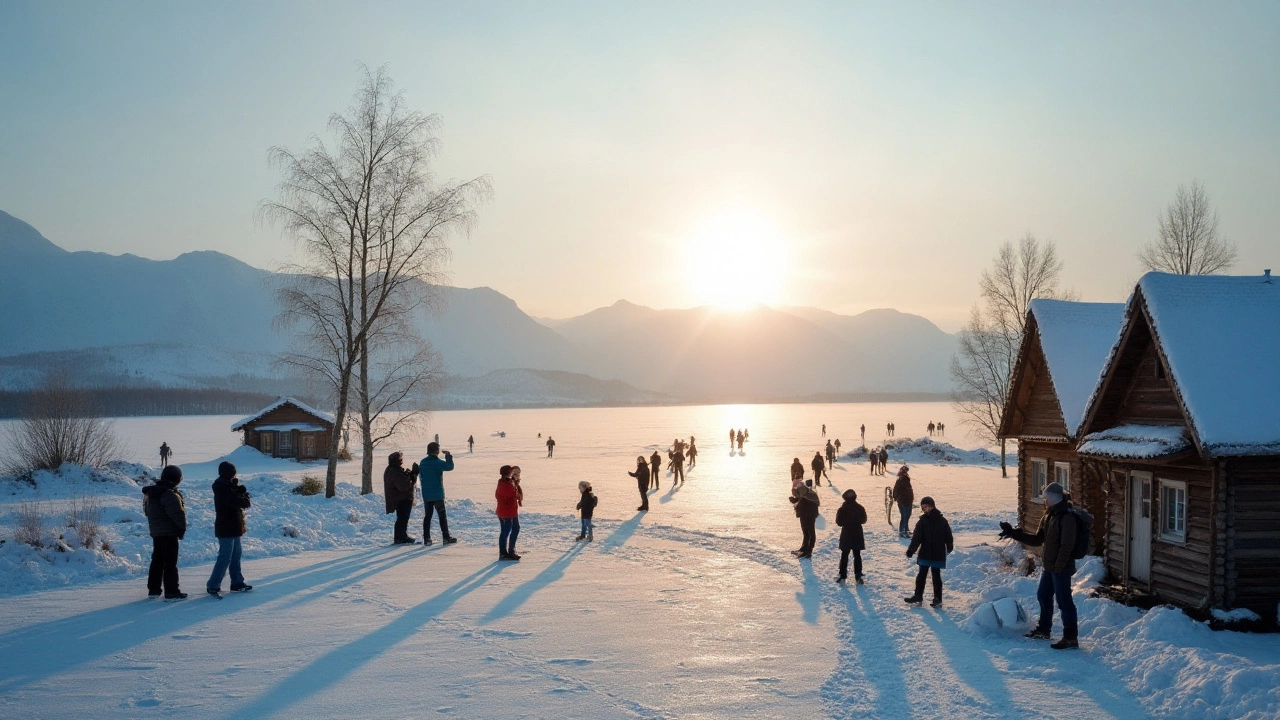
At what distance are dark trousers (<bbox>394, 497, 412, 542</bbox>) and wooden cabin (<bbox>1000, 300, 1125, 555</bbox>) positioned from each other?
1421 cm

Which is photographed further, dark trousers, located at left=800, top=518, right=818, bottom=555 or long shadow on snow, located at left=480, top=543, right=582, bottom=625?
dark trousers, located at left=800, top=518, right=818, bottom=555

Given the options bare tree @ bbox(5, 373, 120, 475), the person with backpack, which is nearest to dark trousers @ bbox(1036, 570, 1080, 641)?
the person with backpack

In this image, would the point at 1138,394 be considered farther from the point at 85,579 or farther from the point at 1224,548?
the point at 85,579

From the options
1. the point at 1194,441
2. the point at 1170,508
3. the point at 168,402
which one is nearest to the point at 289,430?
the point at 1170,508

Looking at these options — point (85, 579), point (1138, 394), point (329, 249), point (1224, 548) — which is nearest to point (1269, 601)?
point (1224, 548)

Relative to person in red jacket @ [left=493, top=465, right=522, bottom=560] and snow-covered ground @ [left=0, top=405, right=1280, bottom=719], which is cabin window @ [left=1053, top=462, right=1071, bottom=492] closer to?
snow-covered ground @ [left=0, top=405, right=1280, bottom=719]

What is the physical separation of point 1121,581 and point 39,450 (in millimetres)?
35124

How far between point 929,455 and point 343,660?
144ft

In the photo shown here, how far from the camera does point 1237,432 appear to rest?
1066cm

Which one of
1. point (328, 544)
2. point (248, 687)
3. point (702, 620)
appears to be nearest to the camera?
point (248, 687)

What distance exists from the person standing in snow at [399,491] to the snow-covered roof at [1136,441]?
13089 millimetres

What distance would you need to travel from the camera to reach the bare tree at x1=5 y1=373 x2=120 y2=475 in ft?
93.1

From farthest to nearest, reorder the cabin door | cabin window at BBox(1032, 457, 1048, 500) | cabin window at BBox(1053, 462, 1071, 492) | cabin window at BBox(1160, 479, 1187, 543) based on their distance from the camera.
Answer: cabin window at BBox(1032, 457, 1048, 500), cabin window at BBox(1053, 462, 1071, 492), the cabin door, cabin window at BBox(1160, 479, 1187, 543)

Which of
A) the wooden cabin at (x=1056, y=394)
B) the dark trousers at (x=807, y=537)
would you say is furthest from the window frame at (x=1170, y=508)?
the dark trousers at (x=807, y=537)
